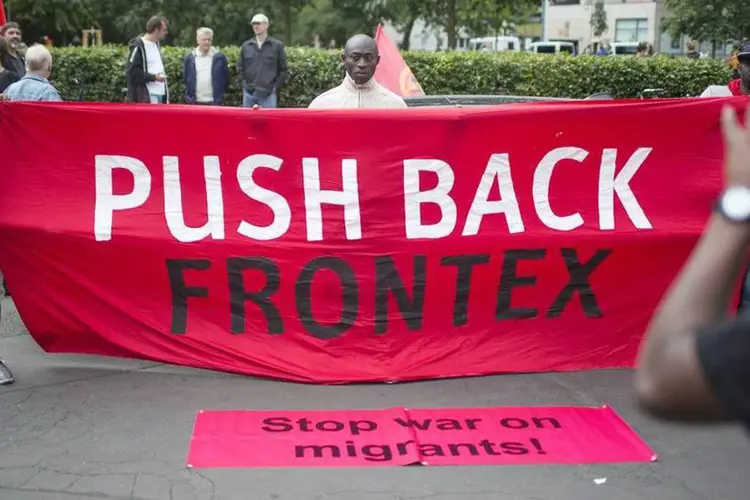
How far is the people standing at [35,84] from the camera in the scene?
720cm

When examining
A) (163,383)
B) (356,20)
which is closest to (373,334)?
(163,383)

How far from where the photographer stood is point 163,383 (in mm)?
5883

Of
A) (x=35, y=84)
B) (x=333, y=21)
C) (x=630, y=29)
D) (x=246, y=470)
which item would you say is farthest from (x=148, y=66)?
(x=630, y=29)

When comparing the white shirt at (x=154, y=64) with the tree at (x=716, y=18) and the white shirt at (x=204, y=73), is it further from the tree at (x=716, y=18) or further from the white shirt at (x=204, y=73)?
the tree at (x=716, y=18)

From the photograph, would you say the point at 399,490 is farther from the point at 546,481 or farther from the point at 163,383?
the point at 163,383

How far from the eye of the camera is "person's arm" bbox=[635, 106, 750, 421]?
56.9 inches

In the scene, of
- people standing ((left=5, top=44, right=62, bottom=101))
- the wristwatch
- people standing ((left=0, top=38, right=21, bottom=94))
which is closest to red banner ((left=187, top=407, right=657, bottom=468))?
people standing ((left=5, top=44, right=62, bottom=101))

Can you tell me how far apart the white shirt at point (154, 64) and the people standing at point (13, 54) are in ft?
11.8

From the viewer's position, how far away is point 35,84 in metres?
7.25

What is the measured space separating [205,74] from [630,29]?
57127mm

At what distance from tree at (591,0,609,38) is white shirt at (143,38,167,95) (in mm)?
51545

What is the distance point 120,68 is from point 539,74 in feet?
21.5

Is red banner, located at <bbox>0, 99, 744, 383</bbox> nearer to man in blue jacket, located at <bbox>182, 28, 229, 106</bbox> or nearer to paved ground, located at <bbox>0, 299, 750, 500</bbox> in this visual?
paved ground, located at <bbox>0, 299, 750, 500</bbox>

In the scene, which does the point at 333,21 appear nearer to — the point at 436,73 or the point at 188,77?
the point at 436,73
